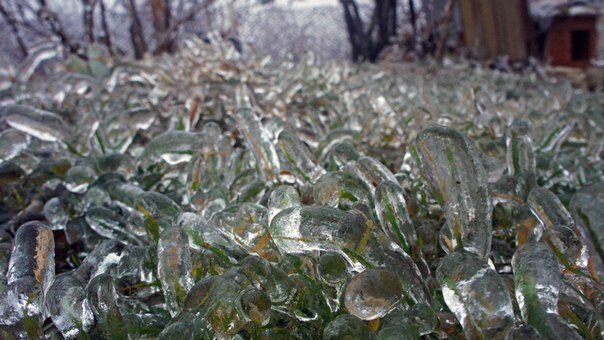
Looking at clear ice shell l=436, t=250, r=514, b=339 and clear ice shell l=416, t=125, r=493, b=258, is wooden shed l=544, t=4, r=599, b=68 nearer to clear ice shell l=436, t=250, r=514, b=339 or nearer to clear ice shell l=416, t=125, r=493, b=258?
clear ice shell l=416, t=125, r=493, b=258

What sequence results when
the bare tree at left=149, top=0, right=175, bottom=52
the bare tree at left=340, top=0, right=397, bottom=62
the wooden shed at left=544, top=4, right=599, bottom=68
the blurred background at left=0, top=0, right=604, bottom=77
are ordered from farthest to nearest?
the wooden shed at left=544, top=4, right=599, bottom=68
the bare tree at left=340, top=0, right=397, bottom=62
the bare tree at left=149, top=0, right=175, bottom=52
the blurred background at left=0, top=0, right=604, bottom=77

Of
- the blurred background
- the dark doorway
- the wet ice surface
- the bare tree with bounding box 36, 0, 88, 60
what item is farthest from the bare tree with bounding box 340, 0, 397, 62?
the wet ice surface

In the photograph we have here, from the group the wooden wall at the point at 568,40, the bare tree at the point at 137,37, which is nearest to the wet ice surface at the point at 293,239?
the bare tree at the point at 137,37

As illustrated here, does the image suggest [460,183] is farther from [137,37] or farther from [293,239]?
[137,37]

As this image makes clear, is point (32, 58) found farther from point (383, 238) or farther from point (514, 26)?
point (514, 26)

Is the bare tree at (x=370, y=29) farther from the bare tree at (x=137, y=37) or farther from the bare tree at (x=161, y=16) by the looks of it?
the bare tree at (x=137, y=37)

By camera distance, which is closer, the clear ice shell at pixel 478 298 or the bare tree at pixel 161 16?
the clear ice shell at pixel 478 298
